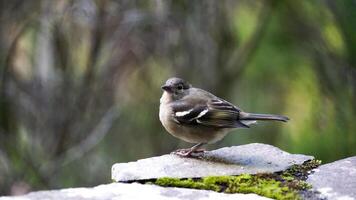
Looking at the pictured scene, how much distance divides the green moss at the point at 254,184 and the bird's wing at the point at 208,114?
85cm

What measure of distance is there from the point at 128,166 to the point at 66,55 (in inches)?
151

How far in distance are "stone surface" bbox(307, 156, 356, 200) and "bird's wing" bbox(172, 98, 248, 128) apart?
0.81 meters

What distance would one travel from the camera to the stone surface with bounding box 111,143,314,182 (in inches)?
150

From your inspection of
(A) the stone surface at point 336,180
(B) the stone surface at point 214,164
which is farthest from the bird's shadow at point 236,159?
(A) the stone surface at point 336,180

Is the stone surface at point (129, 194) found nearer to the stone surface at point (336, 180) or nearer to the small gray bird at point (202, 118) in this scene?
the stone surface at point (336, 180)

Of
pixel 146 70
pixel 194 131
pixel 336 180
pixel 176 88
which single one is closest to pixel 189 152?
pixel 194 131

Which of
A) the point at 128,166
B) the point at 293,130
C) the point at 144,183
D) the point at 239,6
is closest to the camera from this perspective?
the point at 144,183

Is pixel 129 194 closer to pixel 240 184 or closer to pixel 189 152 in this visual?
pixel 240 184

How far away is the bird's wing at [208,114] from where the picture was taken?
464cm

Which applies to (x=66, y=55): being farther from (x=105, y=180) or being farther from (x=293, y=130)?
(x=293, y=130)

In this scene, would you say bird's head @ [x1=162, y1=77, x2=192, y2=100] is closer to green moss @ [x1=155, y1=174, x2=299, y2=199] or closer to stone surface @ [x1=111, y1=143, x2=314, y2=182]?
stone surface @ [x1=111, y1=143, x2=314, y2=182]

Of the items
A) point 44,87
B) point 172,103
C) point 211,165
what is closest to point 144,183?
point 211,165

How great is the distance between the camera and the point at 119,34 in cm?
808

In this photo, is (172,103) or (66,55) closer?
(172,103)
